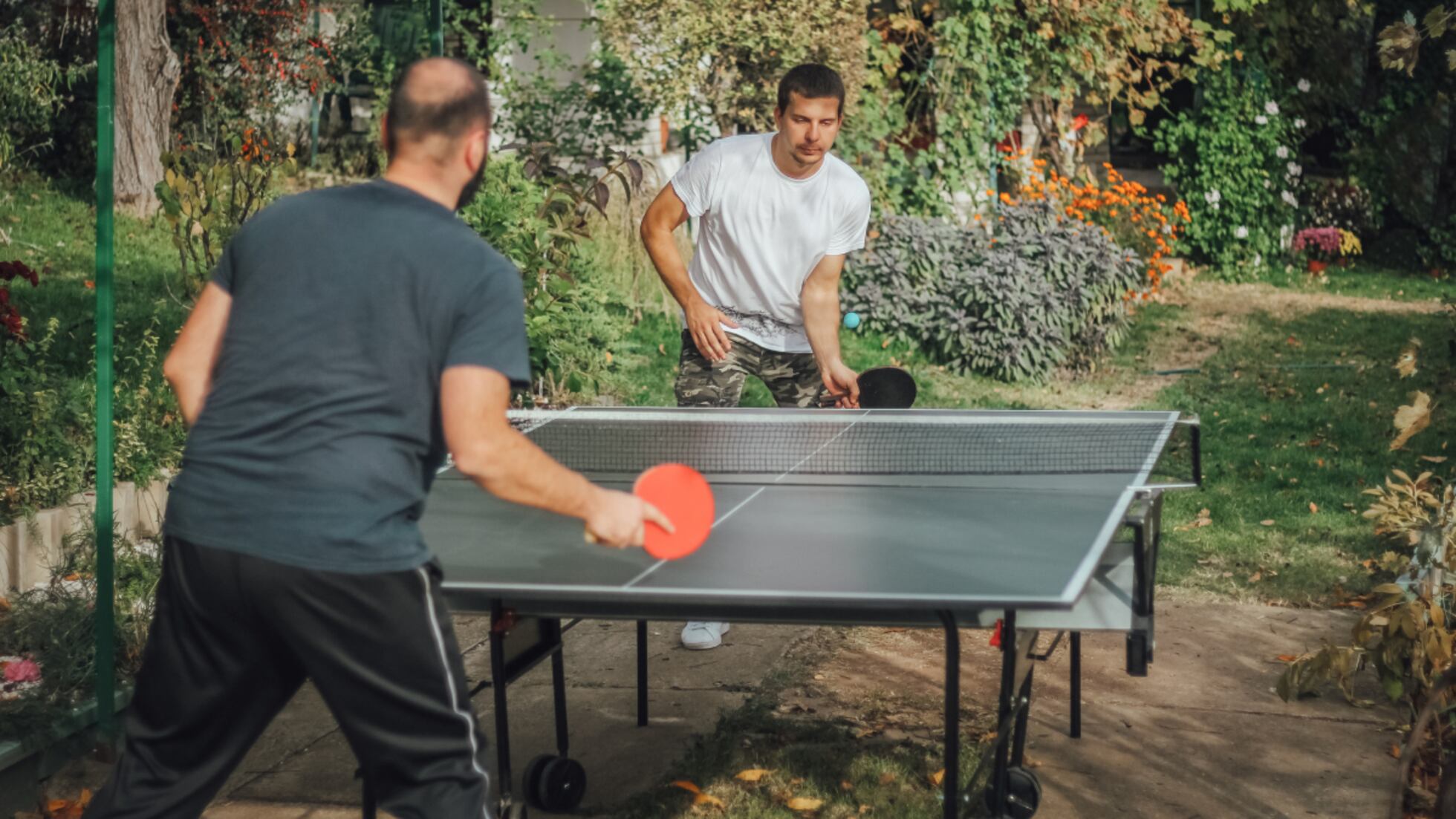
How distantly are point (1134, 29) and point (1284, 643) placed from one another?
8.40 metres

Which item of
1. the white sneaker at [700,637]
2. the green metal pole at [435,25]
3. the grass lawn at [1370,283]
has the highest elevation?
the green metal pole at [435,25]

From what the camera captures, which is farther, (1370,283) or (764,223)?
(1370,283)

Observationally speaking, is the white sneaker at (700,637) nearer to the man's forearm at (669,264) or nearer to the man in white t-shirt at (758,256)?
the man in white t-shirt at (758,256)

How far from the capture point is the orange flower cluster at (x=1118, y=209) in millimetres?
Result: 12078

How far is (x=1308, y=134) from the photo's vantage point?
53.7 feet

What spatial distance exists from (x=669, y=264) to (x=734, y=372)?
0.49m

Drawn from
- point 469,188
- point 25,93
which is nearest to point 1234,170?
point 25,93

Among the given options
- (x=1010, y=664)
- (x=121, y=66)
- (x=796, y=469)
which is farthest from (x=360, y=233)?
(x=121, y=66)

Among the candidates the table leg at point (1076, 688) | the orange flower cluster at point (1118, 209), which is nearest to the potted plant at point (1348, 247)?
the orange flower cluster at point (1118, 209)

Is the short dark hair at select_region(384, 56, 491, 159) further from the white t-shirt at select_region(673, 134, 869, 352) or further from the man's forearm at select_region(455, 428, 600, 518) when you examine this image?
the white t-shirt at select_region(673, 134, 869, 352)

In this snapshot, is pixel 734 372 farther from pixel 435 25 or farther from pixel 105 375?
pixel 105 375

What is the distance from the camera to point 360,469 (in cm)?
256

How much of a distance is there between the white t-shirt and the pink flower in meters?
2.45

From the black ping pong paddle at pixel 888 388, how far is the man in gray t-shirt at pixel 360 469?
295 centimetres
